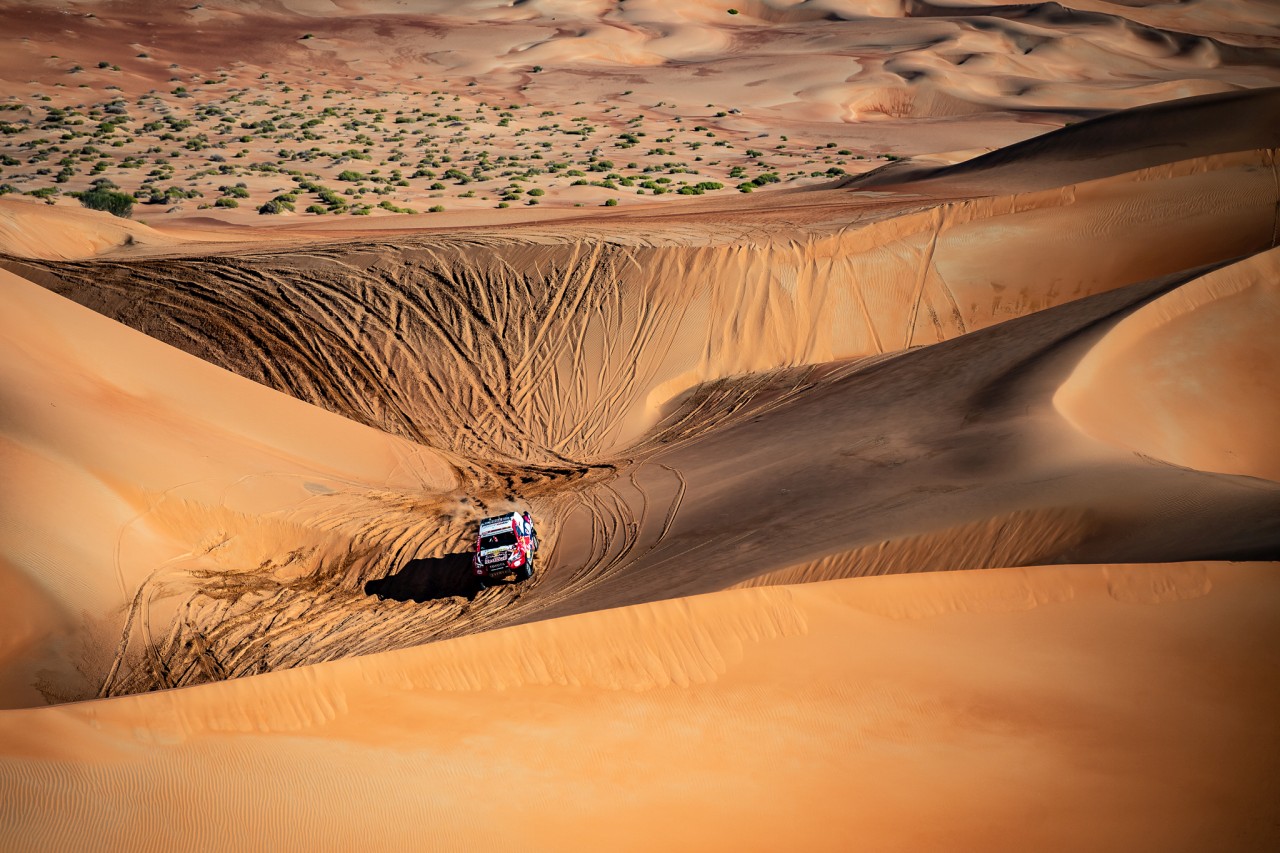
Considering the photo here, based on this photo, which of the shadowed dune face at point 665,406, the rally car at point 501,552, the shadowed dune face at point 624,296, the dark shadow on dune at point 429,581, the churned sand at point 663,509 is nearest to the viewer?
the churned sand at point 663,509

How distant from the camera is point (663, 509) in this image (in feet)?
56.0

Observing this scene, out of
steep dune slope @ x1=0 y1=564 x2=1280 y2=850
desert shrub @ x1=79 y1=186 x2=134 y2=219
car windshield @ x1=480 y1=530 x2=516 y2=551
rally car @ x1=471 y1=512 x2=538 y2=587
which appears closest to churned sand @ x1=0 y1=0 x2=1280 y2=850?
steep dune slope @ x1=0 y1=564 x2=1280 y2=850

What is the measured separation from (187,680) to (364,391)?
1060cm

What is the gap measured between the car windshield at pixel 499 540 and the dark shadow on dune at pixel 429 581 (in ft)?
2.44

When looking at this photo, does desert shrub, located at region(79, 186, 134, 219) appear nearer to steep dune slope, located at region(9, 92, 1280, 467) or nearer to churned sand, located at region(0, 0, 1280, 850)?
churned sand, located at region(0, 0, 1280, 850)

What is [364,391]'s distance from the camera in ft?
74.5

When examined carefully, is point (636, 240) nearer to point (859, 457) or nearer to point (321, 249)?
point (321, 249)

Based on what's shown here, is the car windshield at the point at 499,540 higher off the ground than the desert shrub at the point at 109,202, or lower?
lower

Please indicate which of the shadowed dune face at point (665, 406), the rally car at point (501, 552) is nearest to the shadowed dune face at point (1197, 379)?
the shadowed dune face at point (665, 406)

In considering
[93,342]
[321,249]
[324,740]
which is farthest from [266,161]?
[324,740]

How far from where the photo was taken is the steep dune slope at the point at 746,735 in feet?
23.1

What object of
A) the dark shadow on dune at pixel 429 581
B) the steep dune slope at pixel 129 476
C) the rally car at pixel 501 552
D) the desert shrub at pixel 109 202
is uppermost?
the desert shrub at pixel 109 202

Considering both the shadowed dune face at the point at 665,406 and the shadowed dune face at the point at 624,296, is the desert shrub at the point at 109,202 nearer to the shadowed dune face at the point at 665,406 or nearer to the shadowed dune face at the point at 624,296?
the shadowed dune face at the point at 665,406

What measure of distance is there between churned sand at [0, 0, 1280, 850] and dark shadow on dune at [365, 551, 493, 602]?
105 millimetres
